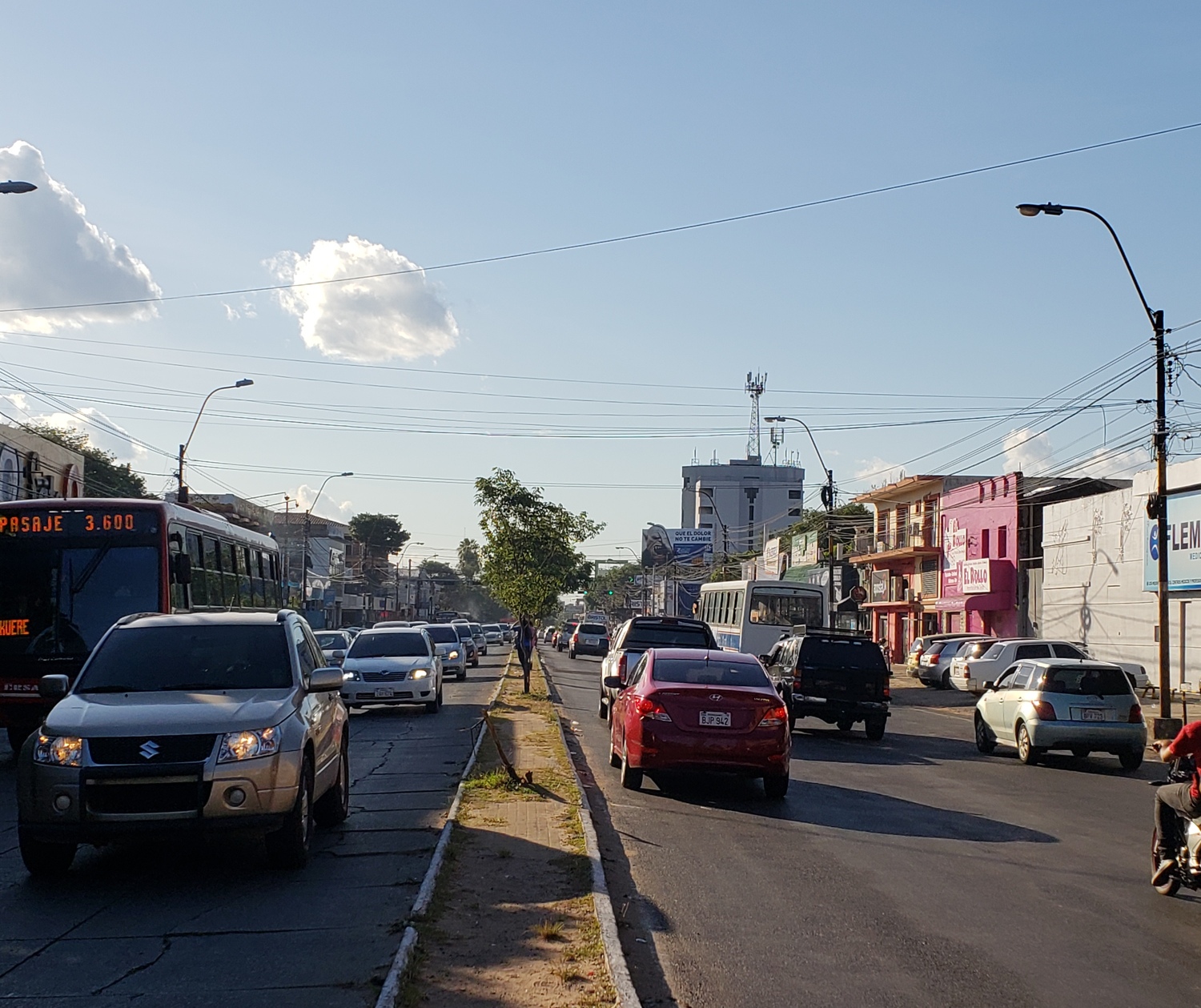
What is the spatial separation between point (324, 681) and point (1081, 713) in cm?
1274

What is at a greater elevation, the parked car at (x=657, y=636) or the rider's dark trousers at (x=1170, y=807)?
the parked car at (x=657, y=636)

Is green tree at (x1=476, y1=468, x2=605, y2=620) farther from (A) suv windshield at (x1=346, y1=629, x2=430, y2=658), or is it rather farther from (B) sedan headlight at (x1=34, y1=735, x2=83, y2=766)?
(B) sedan headlight at (x1=34, y1=735, x2=83, y2=766)

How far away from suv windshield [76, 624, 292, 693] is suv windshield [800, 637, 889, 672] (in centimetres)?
1454

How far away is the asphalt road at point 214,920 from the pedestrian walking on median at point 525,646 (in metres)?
18.3

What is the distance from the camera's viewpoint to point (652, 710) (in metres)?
13.9

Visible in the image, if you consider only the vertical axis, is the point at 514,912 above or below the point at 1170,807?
below

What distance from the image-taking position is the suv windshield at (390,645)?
25750mm

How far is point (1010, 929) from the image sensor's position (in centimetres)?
811

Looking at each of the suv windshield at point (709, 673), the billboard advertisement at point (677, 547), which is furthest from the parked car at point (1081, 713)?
the billboard advertisement at point (677, 547)

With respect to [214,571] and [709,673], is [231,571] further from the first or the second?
[709,673]

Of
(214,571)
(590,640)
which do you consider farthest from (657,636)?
(590,640)

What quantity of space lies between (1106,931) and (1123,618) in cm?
3537

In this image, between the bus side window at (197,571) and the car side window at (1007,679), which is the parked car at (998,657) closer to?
the car side window at (1007,679)

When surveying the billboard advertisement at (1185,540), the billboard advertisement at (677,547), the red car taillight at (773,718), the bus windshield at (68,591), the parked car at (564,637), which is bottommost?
the parked car at (564,637)
